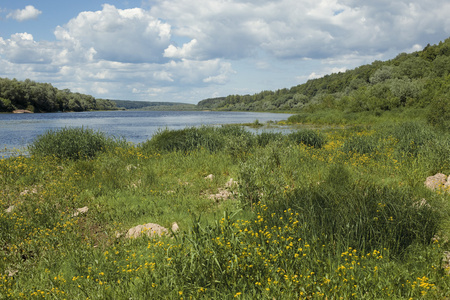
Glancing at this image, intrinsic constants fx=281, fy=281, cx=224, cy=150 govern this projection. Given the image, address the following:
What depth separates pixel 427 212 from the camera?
5508 mm

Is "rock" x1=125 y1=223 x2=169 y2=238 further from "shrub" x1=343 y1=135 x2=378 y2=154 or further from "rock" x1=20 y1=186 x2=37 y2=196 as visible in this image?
"shrub" x1=343 y1=135 x2=378 y2=154

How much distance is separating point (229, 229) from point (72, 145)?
39.7 ft

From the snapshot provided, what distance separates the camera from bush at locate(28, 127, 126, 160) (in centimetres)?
1339

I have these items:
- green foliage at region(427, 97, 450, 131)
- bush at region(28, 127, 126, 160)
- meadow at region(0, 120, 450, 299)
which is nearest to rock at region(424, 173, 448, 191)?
meadow at region(0, 120, 450, 299)

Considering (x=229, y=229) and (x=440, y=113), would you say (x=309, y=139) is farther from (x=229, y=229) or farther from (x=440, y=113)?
(x=229, y=229)

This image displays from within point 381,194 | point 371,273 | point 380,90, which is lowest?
point 371,273

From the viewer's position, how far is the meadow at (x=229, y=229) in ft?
12.4

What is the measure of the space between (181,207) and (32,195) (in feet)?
15.8

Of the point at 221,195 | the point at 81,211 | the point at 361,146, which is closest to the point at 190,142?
the point at 221,195

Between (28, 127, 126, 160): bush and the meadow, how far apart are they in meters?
1.21

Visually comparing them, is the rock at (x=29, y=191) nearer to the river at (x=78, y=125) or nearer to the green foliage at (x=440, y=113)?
the river at (x=78, y=125)

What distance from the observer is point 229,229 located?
427 centimetres

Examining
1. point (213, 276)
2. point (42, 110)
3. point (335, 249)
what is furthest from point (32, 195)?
point (42, 110)

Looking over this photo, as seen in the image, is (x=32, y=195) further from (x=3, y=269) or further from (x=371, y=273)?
(x=371, y=273)
